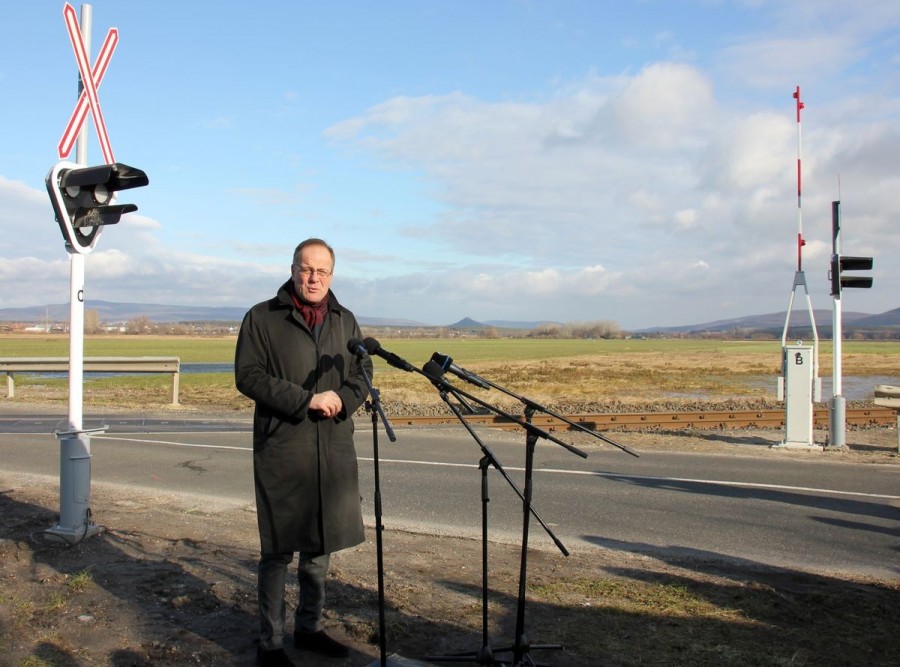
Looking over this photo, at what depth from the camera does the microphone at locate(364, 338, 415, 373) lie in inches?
145

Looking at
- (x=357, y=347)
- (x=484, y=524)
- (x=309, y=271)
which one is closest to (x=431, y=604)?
(x=484, y=524)

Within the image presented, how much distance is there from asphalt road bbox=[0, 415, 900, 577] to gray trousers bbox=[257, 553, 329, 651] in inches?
107

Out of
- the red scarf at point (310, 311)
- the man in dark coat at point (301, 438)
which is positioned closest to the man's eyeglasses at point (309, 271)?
the man in dark coat at point (301, 438)

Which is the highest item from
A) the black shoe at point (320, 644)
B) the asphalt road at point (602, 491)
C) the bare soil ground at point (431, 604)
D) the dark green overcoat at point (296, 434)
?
the dark green overcoat at point (296, 434)

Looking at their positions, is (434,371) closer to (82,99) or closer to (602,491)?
(82,99)

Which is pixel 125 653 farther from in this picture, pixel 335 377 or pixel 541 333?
pixel 541 333

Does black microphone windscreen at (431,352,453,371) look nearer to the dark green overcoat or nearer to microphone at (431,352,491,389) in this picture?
microphone at (431,352,491,389)

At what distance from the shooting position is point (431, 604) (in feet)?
16.0

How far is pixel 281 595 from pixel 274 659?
29 centimetres

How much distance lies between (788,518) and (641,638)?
14.3ft

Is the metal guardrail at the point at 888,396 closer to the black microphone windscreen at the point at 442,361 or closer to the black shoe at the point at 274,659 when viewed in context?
the black microphone windscreen at the point at 442,361

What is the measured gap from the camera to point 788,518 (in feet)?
26.4

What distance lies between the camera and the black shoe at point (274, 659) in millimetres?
3831

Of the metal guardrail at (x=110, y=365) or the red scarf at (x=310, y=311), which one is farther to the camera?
the metal guardrail at (x=110, y=365)
